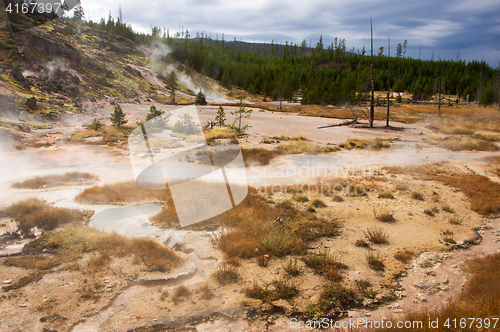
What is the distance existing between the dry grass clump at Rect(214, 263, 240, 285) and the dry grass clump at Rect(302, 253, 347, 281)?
6.81ft

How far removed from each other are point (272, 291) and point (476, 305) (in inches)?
158

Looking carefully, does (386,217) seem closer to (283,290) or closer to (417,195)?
(417,195)

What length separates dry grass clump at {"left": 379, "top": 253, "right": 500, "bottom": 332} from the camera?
484cm

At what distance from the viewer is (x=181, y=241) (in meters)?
9.19

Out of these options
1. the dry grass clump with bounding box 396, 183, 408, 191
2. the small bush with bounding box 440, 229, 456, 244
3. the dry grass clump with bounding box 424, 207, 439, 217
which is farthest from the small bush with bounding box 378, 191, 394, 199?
the small bush with bounding box 440, 229, 456, 244

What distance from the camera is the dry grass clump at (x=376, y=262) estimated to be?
7.77 meters

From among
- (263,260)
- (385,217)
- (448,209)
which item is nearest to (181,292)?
(263,260)

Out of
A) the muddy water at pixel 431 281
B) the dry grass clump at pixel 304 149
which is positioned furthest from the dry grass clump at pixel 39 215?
the dry grass clump at pixel 304 149

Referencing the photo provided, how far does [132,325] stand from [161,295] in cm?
95

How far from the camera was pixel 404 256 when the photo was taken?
328 inches

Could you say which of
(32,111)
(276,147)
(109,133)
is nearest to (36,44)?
(32,111)

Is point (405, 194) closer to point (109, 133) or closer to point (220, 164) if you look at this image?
point (220, 164)

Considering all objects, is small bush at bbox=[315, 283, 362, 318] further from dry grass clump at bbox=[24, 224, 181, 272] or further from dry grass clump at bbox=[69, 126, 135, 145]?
dry grass clump at bbox=[69, 126, 135, 145]

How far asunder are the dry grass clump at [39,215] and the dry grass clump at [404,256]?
10.4 m
